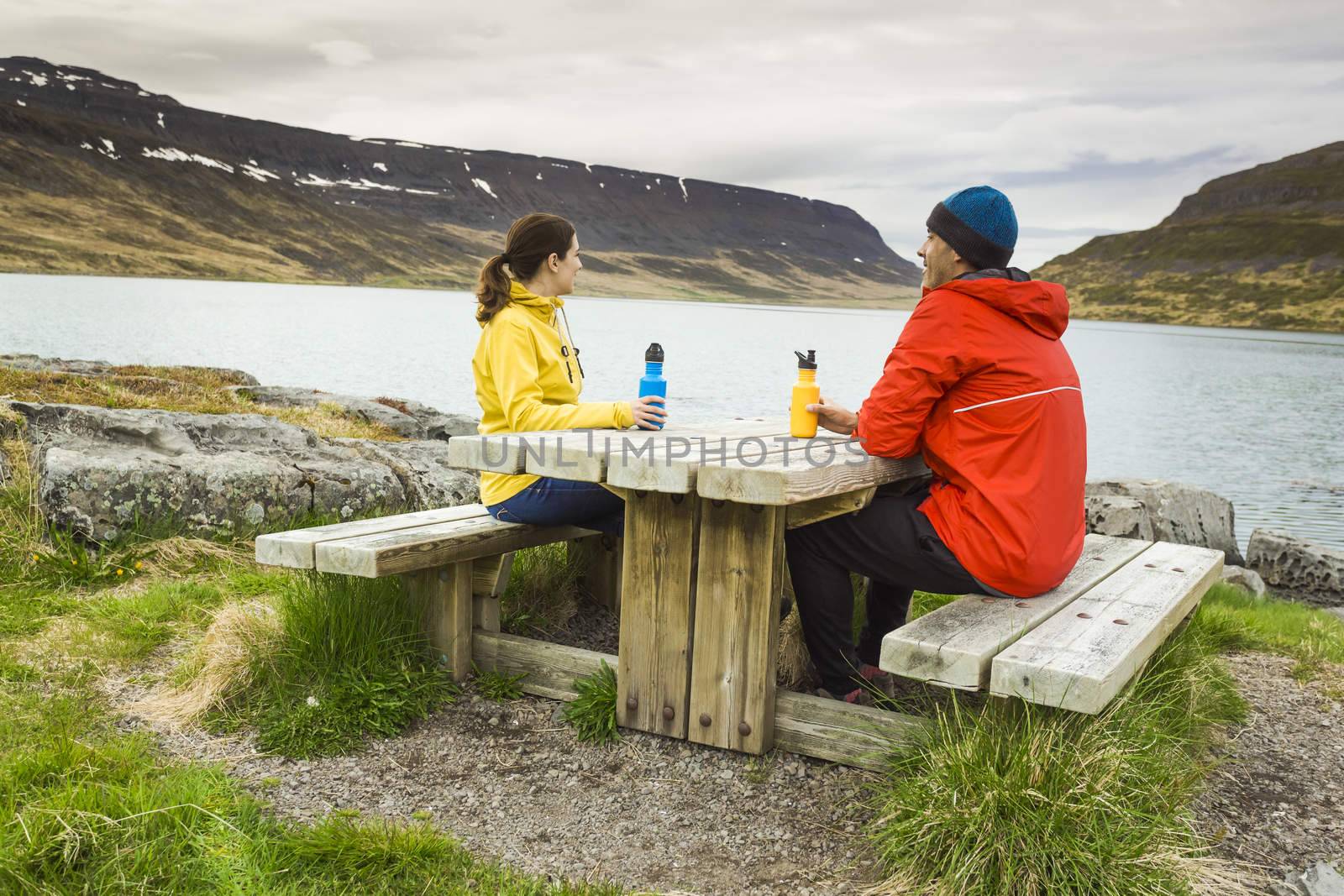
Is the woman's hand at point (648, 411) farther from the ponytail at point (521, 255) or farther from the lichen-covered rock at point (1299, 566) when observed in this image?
the lichen-covered rock at point (1299, 566)

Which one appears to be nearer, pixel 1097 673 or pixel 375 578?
pixel 1097 673

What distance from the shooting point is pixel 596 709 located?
149 inches

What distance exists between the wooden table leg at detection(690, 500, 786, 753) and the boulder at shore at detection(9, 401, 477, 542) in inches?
135

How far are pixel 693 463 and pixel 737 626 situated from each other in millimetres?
731

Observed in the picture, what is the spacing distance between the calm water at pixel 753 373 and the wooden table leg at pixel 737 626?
2.79m

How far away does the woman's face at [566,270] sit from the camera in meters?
4.17

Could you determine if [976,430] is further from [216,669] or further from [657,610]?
[216,669]

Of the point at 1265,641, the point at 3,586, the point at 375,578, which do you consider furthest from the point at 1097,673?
the point at 3,586

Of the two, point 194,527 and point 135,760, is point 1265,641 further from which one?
point 194,527

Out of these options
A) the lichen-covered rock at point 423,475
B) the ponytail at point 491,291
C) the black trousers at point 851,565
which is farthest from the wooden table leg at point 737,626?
the lichen-covered rock at point 423,475

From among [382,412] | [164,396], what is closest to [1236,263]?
[382,412]

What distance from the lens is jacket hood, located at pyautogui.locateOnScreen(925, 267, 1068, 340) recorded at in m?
3.26

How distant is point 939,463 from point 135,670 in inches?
128

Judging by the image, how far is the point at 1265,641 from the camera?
5480 millimetres
